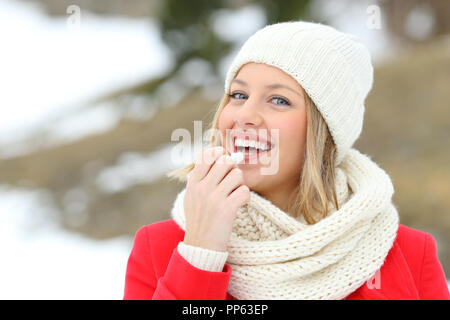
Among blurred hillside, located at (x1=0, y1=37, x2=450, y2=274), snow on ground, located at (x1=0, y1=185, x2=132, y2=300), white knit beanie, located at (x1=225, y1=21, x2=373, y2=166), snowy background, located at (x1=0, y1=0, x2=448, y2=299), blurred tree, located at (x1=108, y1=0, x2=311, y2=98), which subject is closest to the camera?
white knit beanie, located at (x1=225, y1=21, x2=373, y2=166)

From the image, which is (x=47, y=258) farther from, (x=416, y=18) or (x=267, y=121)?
(x=416, y=18)

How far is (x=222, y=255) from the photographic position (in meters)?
1.20

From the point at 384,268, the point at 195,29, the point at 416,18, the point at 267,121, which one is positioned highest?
the point at 416,18

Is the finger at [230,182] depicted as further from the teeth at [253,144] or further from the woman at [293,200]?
the teeth at [253,144]

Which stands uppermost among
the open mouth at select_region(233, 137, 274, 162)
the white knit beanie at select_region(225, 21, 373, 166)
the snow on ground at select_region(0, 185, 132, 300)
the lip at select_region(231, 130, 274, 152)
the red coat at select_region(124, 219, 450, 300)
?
the white knit beanie at select_region(225, 21, 373, 166)

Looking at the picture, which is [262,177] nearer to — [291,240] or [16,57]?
[291,240]

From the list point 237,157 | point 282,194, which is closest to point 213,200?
point 237,157

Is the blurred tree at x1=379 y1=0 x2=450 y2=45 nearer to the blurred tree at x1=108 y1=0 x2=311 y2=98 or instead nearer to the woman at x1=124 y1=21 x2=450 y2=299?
the blurred tree at x1=108 y1=0 x2=311 y2=98

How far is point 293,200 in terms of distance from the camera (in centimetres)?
158

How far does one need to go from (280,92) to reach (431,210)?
3.56 metres

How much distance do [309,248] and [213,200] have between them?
319mm

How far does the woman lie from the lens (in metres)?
1.28

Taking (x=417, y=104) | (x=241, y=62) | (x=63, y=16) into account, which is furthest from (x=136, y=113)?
(x=241, y=62)

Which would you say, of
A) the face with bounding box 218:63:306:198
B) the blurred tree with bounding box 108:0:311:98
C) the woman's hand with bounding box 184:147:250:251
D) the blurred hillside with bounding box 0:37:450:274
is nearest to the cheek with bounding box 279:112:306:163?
the face with bounding box 218:63:306:198
